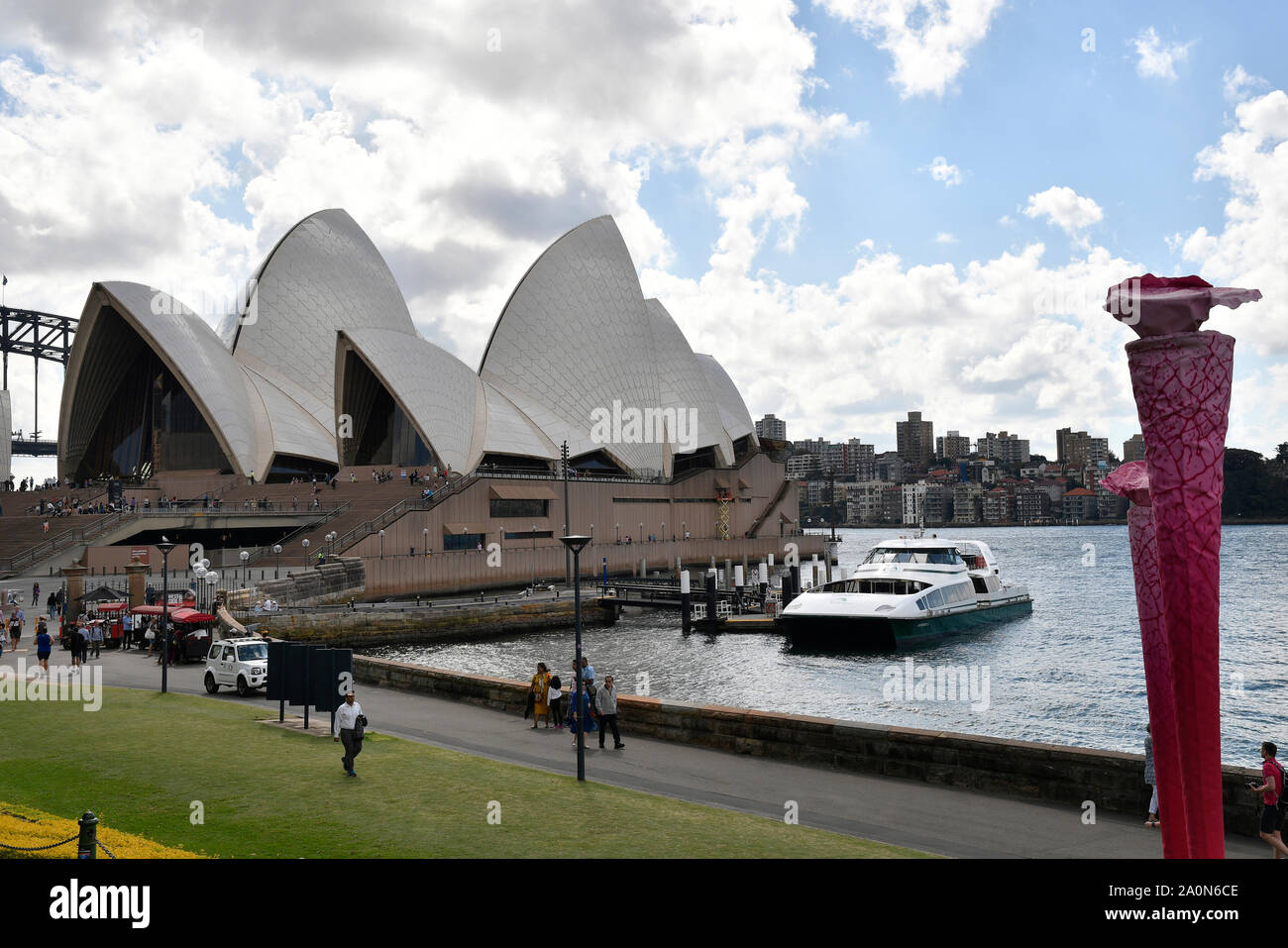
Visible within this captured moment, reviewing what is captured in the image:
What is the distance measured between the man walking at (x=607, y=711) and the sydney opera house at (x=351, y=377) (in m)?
41.6

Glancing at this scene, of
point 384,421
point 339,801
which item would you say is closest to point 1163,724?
point 339,801

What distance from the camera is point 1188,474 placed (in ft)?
16.0

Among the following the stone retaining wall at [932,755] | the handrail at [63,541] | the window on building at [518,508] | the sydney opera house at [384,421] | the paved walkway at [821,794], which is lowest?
the paved walkway at [821,794]

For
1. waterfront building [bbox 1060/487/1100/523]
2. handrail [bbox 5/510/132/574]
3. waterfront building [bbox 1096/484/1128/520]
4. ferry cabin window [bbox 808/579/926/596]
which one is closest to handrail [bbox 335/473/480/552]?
handrail [bbox 5/510/132/574]

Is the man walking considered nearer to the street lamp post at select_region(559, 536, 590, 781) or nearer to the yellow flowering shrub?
the street lamp post at select_region(559, 536, 590, 781)

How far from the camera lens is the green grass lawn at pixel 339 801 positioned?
27.2 feet

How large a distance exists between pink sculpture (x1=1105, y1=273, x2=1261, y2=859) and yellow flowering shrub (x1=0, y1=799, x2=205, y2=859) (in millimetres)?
6893

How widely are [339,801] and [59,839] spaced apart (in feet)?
9.37

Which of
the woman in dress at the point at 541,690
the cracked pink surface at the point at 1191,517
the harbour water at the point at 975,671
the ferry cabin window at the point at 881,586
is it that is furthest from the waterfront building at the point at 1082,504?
the cracked pink surface at the point at 1191,517

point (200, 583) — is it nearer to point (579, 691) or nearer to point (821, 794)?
point (579, 691)

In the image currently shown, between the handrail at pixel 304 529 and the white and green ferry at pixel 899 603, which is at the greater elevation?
the handrail at pixel 304 529

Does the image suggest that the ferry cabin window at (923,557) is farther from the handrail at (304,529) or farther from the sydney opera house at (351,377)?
the sydney opera house at (351,377)
